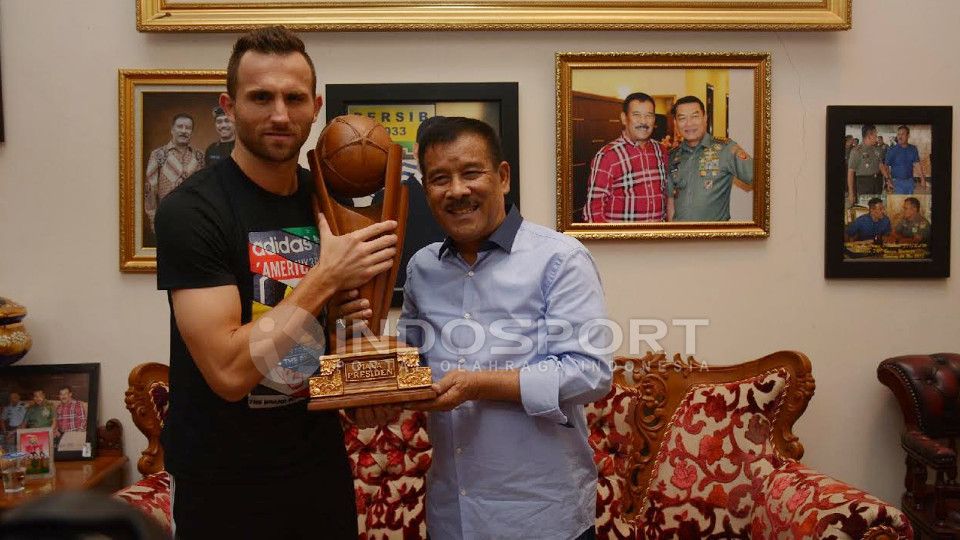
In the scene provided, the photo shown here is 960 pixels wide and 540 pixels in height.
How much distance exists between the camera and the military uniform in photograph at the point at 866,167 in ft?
8.93

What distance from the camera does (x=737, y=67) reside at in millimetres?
2678

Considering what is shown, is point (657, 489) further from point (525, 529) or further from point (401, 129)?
point (401, 129)

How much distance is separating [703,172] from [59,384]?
2489 millimetres

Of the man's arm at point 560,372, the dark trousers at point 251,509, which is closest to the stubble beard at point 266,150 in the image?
the man's arm at point 560,372

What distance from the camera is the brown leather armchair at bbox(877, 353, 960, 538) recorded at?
244 cm

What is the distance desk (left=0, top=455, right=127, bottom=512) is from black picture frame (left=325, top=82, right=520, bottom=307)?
1.17 m

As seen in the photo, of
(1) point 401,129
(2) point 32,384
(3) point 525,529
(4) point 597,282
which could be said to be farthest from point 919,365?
(2) point 32,384

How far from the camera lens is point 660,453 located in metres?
2.52

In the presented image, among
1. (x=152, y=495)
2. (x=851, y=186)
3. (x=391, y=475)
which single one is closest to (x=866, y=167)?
(x=851, y=186)

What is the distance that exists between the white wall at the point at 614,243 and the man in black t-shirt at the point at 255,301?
4.07ft

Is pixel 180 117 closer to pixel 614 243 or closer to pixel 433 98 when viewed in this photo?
pixel 433 98

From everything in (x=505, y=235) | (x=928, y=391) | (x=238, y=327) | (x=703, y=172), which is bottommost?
(x=928, y=391)

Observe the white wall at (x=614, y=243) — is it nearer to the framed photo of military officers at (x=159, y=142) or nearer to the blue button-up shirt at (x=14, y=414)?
the framed photo of military officers at (x=159, y=142)

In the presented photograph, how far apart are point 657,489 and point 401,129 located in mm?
1558
